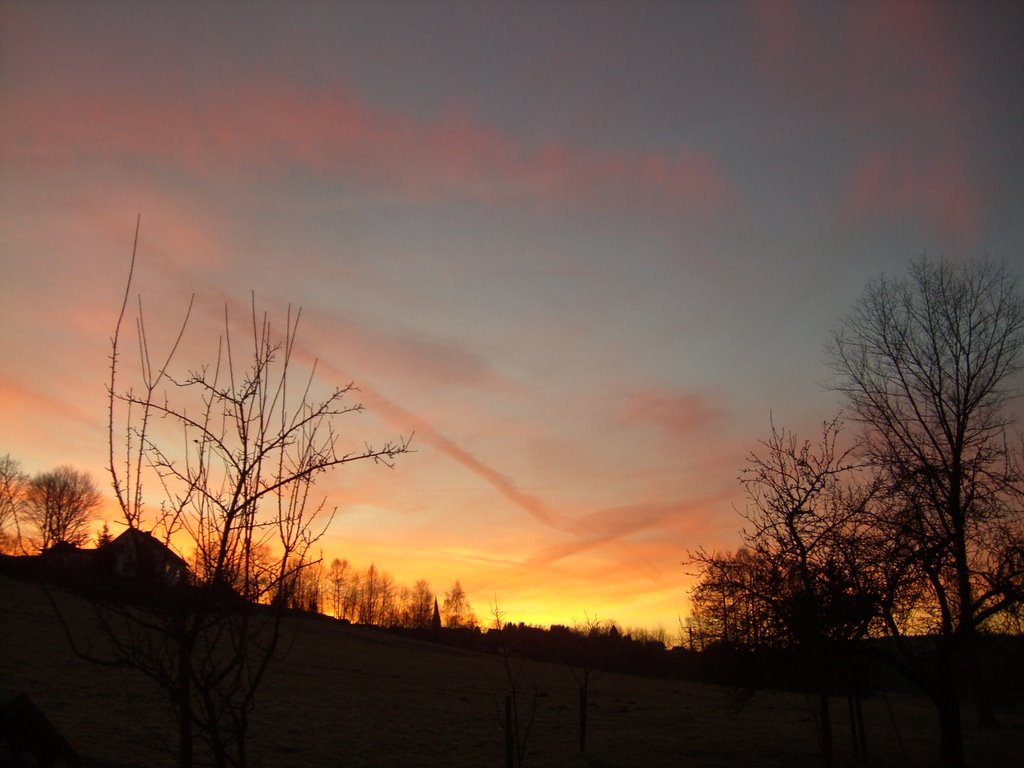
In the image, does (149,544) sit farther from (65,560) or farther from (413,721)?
(413,721)

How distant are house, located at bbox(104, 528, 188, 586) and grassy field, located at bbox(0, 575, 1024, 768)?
17.4 feet

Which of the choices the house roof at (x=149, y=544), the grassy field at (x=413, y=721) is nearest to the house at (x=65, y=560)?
the house roof at (x=149, y=544)

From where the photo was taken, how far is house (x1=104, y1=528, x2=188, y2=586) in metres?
4.63

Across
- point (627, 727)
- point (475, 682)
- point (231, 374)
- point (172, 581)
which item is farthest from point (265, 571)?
point (475, 682)

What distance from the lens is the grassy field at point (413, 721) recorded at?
18438mm

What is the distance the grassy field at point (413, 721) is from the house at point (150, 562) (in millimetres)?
5298

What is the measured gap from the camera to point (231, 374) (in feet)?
16.7

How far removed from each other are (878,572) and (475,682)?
31.3m

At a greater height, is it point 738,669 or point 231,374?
point 231,374

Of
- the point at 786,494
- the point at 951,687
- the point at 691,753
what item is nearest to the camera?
the point at 786,494

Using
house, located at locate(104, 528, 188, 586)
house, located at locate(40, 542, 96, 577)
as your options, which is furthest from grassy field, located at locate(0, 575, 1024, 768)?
house, located at locate(104, 528, 188, 586)

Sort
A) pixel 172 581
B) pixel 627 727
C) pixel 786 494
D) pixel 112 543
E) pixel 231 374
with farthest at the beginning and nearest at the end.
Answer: pixel 627 727
pixel 786 494
pixel 112 543
pixel 231 374
pixel 172 581

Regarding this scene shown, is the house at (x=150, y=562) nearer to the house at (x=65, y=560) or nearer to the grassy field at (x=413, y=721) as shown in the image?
the house at (x=65, y=560)

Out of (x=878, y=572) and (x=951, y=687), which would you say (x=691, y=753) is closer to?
(x=951, y=687)
